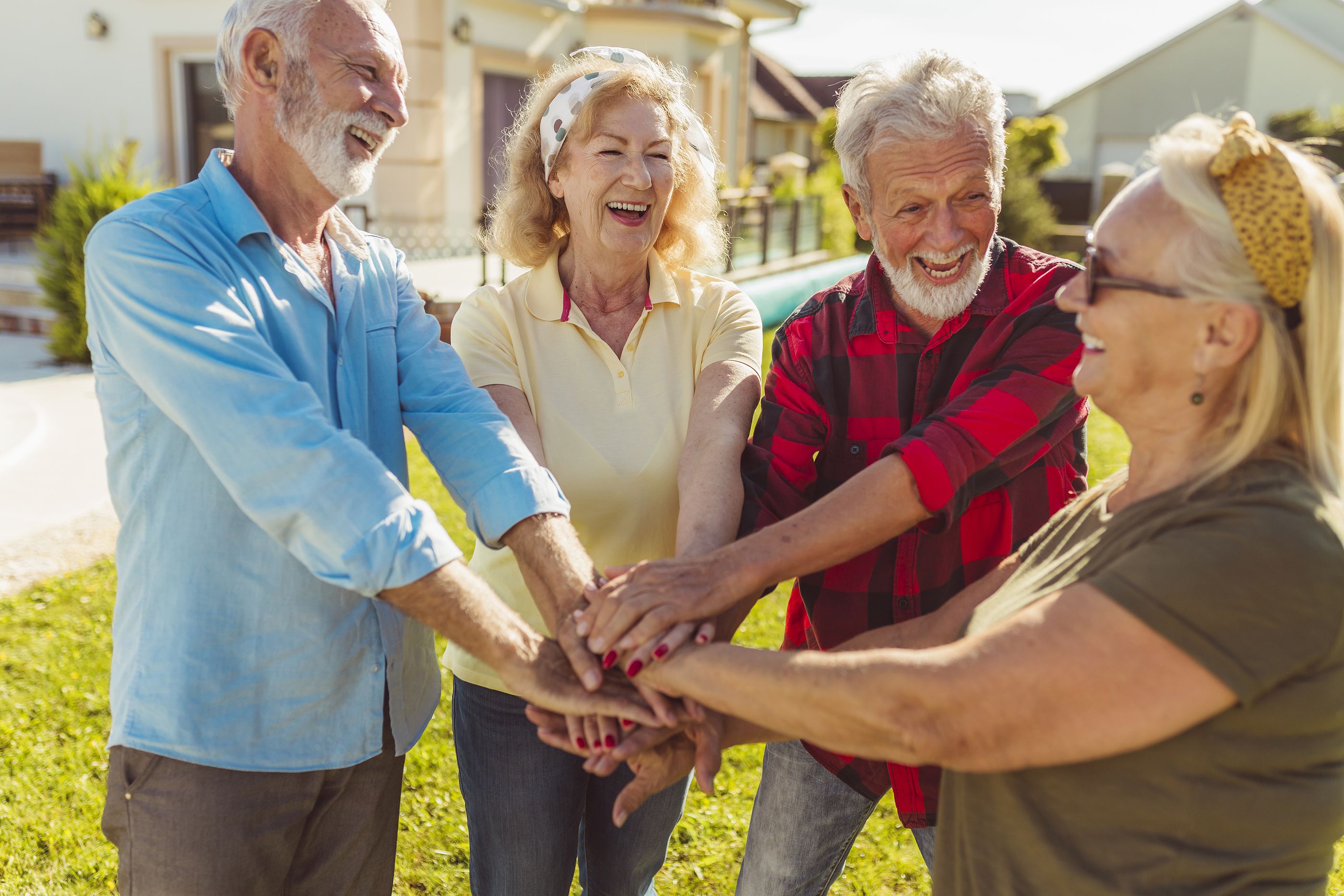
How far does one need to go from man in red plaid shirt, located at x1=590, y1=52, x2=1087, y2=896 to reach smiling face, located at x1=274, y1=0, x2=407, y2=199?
1001 mm

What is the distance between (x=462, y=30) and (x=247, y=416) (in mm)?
12764

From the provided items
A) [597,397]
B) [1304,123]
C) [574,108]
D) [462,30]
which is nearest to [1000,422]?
[597,397]

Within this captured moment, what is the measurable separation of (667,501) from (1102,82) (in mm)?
41007

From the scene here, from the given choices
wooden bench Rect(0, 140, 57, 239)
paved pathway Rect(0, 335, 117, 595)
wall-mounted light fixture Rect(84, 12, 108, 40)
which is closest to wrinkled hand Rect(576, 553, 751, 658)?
paved pathway Rect(0, 335, 117, 595)

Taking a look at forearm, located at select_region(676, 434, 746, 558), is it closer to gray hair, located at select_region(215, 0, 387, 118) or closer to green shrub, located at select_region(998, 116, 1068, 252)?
gray hair, located at select_region(215, 0, 387, 118)

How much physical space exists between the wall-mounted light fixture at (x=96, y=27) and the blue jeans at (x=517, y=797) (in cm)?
1399

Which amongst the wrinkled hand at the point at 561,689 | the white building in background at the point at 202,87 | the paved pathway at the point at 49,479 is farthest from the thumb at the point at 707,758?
the white building in background at the point at 202,87

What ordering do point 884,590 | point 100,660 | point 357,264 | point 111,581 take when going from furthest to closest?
1. point 111,581
2. point 100,660
3. point 884,590
4. point 357,264

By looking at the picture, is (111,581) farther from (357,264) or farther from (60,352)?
(60,352)

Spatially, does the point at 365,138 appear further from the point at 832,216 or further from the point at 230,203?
the point at 832,216

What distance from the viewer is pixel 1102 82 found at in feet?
123

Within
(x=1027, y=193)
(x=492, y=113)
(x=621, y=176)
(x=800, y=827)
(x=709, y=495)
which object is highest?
(x=492, y=113)

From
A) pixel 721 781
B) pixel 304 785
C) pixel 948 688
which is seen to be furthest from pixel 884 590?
pixel 721 781

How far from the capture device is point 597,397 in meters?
2.42
